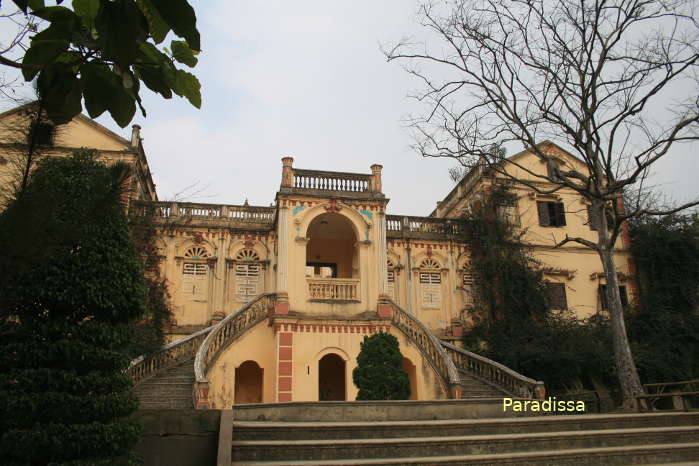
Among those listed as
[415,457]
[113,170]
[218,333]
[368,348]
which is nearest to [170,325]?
[218,333]

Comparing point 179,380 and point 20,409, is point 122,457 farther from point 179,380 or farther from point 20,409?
point 179,380

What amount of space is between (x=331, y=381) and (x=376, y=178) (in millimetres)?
7611

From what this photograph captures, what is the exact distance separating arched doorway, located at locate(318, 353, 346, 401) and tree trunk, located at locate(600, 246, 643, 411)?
9.32 m

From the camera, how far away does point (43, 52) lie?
2.47 metres

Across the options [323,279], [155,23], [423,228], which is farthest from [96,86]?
[423,228]

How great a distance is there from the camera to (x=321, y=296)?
18.2 m

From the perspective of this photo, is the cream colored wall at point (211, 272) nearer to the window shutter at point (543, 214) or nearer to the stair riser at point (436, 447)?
the window shutter at point (543, 214)

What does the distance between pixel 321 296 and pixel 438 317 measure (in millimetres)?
5762

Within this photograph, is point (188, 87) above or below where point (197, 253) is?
below

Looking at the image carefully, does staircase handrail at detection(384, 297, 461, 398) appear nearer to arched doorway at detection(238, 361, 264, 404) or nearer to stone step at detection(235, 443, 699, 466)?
arched doorway at detection(238, 361, 264, 404)

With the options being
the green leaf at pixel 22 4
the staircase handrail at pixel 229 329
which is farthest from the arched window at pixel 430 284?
the green leaf at pixel 22 4

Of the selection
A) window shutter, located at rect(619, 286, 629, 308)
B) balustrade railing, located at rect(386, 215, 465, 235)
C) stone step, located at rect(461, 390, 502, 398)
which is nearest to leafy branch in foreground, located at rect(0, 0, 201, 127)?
stone step, located at rect(461, 390, 502, 398)

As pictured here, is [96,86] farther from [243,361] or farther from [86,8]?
[243,361]

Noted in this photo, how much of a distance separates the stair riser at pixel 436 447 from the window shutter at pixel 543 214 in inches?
594
